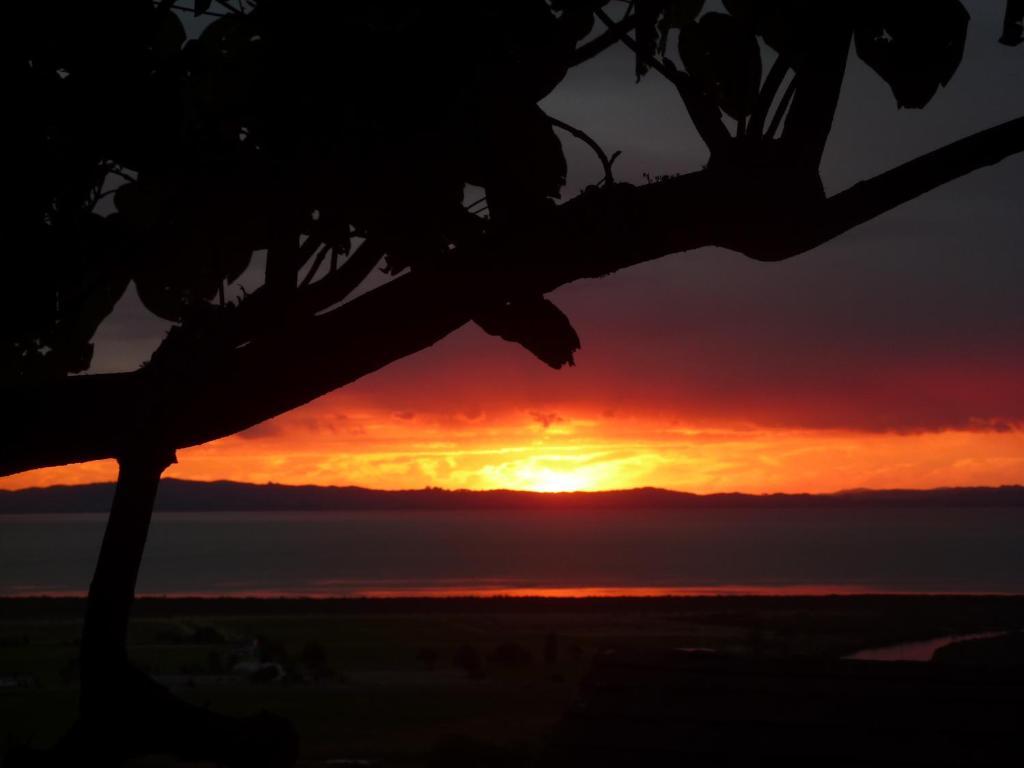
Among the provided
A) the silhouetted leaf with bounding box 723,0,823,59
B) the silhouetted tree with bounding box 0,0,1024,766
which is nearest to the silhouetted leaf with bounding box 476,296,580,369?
the silhouetted tree with bounding box 0,0,1024,766

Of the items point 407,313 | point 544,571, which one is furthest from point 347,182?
point 544,571

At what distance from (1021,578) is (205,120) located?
5537 inches

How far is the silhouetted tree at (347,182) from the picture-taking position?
2887 mm

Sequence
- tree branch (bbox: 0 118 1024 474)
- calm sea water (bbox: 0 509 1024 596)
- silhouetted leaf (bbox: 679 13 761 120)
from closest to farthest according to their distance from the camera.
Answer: tree branch (bbox: 0 118 1024 474)
silhouetted leaf (bbox: 679 13 761 120)
calm sea water (bbox: 0 509 1024 596)

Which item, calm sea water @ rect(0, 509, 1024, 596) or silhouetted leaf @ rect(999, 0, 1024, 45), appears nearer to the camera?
silhouetted leaf @ rect(999, 0, 1024, 45)

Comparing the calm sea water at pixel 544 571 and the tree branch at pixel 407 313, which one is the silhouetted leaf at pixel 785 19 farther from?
the calm sea water at pixel 544 571

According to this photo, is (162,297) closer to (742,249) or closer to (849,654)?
(742,249)

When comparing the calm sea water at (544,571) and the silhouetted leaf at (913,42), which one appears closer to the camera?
the silhouetted leaf at (913,42)

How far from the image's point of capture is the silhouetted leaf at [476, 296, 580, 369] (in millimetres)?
3318

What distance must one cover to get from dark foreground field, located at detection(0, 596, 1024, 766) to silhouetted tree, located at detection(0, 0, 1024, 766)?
4978mm

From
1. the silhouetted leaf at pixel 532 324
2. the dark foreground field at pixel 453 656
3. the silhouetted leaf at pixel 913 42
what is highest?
the silhouetted leaf at pixel 913 42

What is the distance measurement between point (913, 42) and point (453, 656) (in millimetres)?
40785

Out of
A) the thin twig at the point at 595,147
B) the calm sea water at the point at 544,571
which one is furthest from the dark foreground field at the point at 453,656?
the calm sea water at the point at 544,571

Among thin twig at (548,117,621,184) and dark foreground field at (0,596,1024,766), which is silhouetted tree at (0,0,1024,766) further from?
dark foreground field at (0,596,1024,766)
